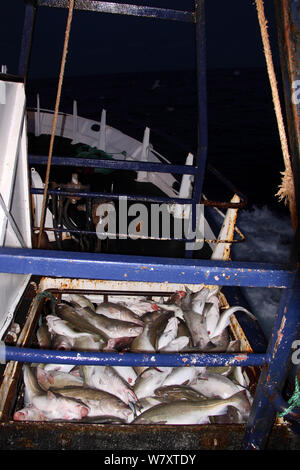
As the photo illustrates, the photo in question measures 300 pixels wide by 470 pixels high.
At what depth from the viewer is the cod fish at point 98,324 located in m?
2.93

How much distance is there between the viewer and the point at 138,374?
106 inches

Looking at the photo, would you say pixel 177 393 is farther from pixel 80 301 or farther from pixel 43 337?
pixel 80 301

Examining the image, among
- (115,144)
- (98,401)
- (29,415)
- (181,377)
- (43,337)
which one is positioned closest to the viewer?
(29,415)

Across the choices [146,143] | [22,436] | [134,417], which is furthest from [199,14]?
[146,143]

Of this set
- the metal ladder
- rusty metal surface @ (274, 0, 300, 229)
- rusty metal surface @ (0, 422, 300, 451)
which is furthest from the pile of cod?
rusty metal surface @ (274, 0, 300, 229)

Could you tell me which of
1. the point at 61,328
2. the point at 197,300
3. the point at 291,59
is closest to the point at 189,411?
the point at 197,300

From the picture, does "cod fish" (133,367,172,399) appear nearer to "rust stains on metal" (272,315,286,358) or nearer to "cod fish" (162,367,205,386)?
"cod fish" (162,367,205,386)

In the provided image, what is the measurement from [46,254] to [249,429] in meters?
1.62

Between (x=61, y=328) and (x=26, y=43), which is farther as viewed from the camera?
(x=26, y=43)

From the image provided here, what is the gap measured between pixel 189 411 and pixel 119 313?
3.73 ft

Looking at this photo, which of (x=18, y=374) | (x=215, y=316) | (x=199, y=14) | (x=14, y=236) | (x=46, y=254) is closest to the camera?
(x=46, y=254)

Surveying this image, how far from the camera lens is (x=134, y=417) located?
91.6 inches

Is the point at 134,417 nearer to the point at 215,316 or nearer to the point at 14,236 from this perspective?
the point at 215,316

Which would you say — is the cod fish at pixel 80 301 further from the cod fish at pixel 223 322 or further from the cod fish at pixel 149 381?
the cod fish at pixel 223 322
